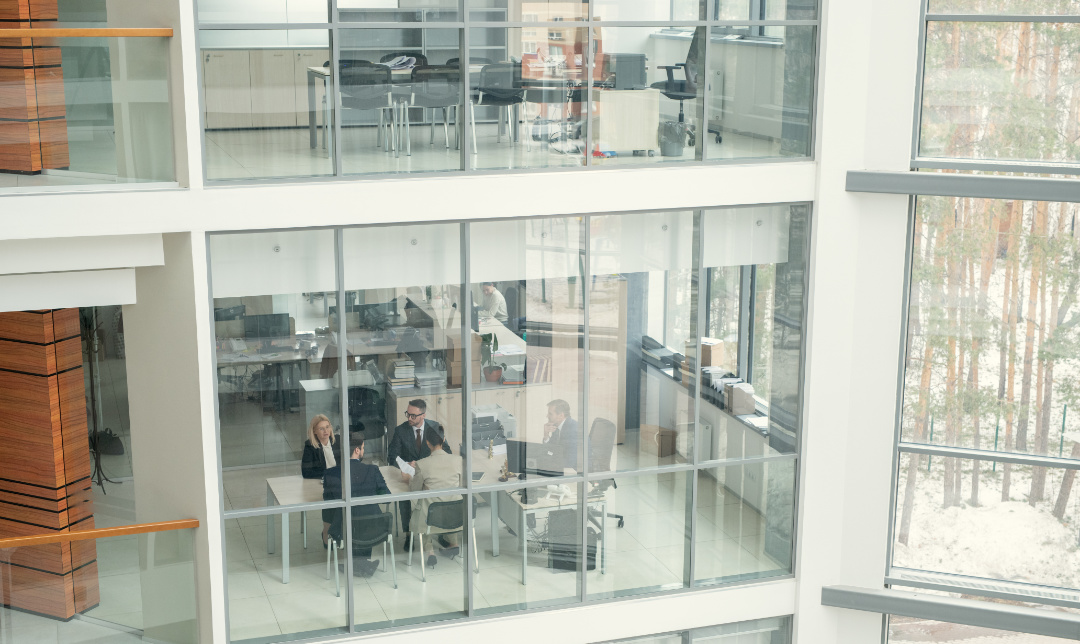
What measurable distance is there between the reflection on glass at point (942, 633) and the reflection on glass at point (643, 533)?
2.11 metres

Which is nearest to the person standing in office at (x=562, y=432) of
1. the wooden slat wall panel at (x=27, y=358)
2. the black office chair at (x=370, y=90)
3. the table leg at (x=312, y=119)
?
the black office chair at (x=370, y=90)

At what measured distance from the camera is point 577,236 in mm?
9062

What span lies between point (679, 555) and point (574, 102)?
4062mm

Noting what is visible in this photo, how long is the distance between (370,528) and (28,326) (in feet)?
11.8

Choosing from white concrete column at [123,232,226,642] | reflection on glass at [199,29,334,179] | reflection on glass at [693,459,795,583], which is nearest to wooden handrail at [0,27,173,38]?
reflection on glass at [199,29,334,179]

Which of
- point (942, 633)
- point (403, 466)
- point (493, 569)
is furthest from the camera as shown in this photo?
point (942, 633)

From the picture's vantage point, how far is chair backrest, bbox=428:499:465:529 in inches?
358

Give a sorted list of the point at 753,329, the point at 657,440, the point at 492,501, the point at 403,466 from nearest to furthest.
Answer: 1. the point at 403,466
2. the point at 492,501
3. the point at 657,440
4. the point at 753,329

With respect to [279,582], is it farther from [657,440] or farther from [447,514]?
[657,440]

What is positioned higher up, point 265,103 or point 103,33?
point 103,33

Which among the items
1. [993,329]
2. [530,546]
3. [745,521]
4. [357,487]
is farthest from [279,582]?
[993,329]

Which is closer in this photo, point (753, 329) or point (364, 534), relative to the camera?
point (364, 534)

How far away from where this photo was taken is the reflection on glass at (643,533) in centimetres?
959

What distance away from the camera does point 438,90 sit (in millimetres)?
8617
